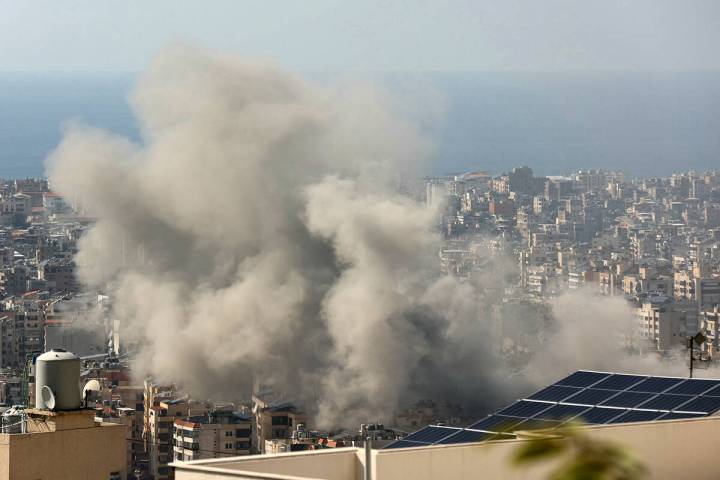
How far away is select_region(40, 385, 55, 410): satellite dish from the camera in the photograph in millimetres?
10264

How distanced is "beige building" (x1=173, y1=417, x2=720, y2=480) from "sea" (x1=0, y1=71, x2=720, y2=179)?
43.7 meters

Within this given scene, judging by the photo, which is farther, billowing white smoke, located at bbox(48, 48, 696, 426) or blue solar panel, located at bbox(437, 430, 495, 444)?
billowing white smoke, located at bbox(48, 48, 696, 426)

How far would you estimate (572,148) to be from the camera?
89062 mm

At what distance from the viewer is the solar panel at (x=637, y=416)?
8.30 m

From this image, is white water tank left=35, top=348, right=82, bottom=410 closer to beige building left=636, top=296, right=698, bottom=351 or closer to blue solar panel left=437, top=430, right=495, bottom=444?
blue solar panel left=437, top=430, right=495, bottom=444

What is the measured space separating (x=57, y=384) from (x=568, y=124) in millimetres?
81980

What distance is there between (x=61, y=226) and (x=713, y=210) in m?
27.1

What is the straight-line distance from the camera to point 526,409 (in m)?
9.12

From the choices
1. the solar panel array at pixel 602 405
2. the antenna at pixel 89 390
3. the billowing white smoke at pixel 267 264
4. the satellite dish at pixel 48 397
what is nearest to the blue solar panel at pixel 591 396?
the solar panel array at pixel 602 405

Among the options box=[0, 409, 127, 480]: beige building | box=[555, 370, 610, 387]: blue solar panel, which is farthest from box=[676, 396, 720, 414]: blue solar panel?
box=[0, 409, 127, 480]: beige building

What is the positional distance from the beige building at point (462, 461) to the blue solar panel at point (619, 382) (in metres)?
2.37

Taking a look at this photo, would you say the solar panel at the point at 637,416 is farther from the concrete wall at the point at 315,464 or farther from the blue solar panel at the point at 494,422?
the concrete wall at the point at 315,464

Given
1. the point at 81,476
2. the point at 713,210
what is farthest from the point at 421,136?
the point at 81,476

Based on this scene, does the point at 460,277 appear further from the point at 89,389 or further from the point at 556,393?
the point at 556,393
